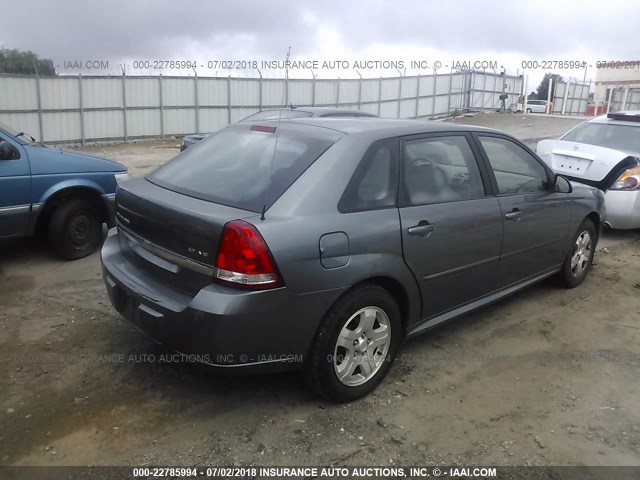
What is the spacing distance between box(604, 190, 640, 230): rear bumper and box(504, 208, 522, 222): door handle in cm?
347

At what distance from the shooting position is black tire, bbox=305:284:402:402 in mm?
2938

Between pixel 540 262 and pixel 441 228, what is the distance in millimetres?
1520

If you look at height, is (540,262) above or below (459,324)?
above

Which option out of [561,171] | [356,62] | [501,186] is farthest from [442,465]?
[356,62]

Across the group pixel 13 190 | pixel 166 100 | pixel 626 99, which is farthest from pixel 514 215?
pixel 626 99

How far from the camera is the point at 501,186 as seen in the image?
4.02 m

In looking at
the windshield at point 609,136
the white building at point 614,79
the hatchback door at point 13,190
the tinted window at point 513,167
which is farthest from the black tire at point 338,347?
the white building at point 614,79

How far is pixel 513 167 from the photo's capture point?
4.29 m

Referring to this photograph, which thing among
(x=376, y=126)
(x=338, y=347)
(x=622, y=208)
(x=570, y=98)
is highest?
(x=570, y=98)

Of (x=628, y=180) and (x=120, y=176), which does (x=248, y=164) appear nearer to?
(x=120, y=176)

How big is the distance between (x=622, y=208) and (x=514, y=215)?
3.59 meters

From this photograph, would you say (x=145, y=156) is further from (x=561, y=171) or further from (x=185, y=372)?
(x=185, y=372)

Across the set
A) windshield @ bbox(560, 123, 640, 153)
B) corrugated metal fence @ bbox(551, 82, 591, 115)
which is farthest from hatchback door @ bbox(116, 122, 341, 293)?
corrugated metal fence @ bbox(551, 82, 591, 115)

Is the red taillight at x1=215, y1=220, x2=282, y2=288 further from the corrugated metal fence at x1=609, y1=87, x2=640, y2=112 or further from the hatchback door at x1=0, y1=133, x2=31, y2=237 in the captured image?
the corrugated metal fence at x1=609, y1=87, x2=640, y2=112
